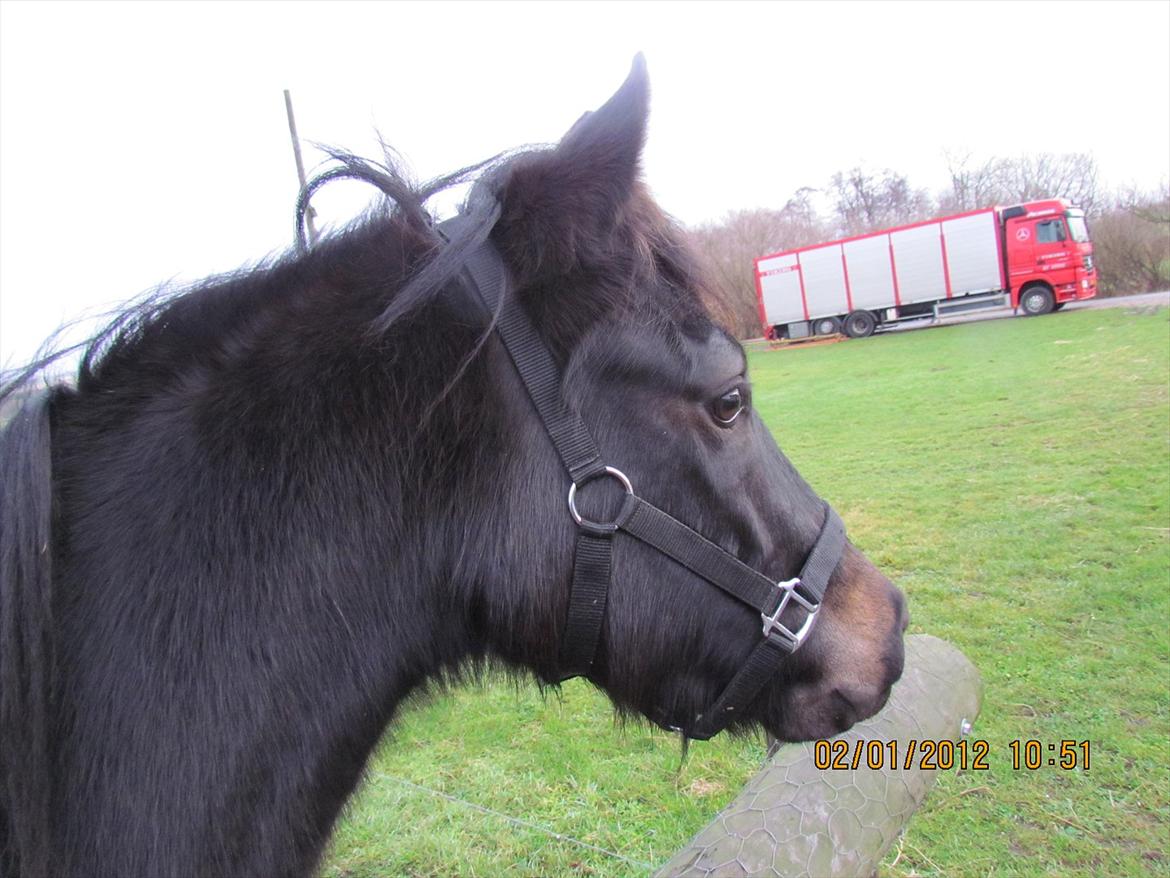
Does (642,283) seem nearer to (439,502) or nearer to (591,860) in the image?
(439,502)

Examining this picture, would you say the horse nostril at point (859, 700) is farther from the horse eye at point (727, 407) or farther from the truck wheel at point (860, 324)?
the truck wheel at point (860, 324)

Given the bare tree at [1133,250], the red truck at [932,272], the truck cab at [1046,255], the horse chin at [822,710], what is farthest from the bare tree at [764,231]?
the horse chin at [822,710]

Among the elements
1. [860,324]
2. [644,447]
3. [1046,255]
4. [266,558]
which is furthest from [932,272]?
[266,558]

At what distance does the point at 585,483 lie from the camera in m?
1.46

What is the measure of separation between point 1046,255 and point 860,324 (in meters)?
7.11

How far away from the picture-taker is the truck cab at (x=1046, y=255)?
26844mm

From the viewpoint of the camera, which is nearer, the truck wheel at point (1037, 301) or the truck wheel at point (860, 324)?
the truck wheel at point (1037, 301)

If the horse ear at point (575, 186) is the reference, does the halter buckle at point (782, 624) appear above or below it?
below

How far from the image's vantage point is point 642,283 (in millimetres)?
1570

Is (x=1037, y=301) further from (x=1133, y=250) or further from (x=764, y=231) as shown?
(x=764, y=231)

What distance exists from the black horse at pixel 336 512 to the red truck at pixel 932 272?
1224 inches

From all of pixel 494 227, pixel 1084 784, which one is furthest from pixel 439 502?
pixel 1084 784

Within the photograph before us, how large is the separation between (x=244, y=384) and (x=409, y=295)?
354 mm

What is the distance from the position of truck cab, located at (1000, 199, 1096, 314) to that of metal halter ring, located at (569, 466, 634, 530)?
31281 mm
